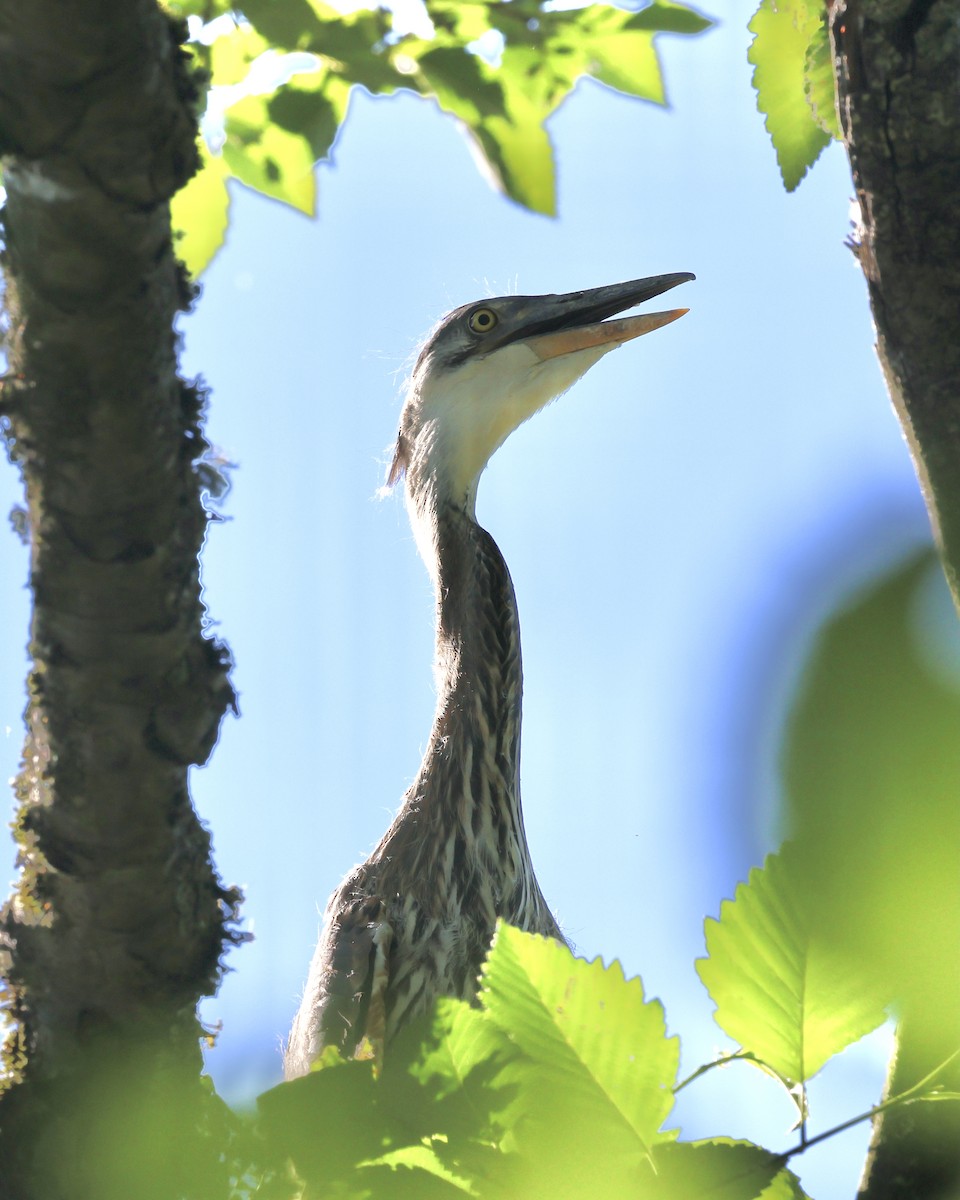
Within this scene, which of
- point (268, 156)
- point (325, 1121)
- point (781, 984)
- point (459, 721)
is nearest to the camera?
point (781, 984)

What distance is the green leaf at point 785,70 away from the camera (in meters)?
1.92

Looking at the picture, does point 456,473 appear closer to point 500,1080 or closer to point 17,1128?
point 17,1128

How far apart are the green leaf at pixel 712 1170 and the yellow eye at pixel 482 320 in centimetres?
508

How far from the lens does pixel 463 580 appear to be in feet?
16.4

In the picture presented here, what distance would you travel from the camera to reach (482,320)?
5.63 m

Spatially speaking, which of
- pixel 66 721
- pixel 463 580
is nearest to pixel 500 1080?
pixel 66 721

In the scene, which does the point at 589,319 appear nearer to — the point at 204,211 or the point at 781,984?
the point at 204,211

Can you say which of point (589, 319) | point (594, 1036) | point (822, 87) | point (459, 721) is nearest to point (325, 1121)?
point (594, 1036)

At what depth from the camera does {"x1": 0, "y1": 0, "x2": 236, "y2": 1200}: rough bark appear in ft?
5.08

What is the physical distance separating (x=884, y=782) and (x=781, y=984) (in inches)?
12.0

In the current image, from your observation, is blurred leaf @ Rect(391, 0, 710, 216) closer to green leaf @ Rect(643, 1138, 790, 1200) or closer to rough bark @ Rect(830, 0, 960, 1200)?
rough bark @ Rect(830, 0, 960, 1200)

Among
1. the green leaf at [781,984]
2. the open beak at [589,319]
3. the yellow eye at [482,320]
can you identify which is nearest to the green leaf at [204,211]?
the green leaf at [781,984]

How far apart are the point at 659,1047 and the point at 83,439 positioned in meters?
1.22

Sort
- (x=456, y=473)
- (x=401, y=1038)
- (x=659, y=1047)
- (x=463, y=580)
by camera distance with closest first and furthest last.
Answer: (x=659, y=1047) < (x=401, y=1038) < (x=463, y=580) < (x=456, y=473)
